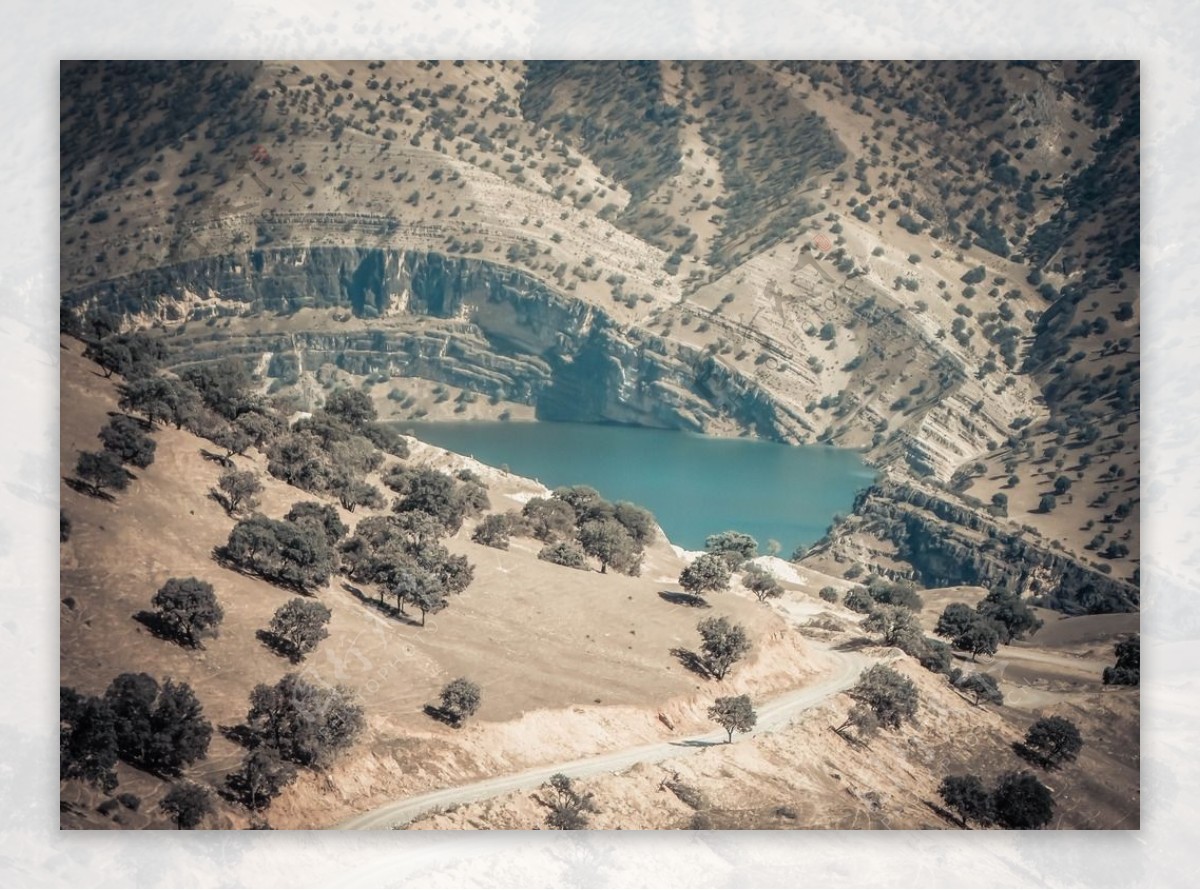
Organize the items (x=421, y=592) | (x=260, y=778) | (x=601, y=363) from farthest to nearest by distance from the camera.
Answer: (x=601, y=363)
(x=421, y=592)
(x=260, y=778)

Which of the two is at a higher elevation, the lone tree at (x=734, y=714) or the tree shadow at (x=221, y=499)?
the tree shadow at (x=221, y=499)

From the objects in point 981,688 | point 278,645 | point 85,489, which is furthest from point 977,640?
point 85,489

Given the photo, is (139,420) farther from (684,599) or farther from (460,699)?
(684,599)

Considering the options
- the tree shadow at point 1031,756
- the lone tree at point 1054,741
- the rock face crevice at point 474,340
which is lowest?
the tree shadow at point 1031,756

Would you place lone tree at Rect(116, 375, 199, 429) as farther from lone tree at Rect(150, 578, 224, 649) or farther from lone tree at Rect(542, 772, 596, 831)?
lone tree at Rect(542, 772, 596, 831)

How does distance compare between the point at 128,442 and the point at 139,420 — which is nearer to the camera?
the point at 128,442

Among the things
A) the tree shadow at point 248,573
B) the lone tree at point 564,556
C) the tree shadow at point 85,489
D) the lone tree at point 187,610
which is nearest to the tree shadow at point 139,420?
the tree shadow at point 85,489

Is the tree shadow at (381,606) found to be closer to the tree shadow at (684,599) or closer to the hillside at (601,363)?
the hillside at (601,363)
